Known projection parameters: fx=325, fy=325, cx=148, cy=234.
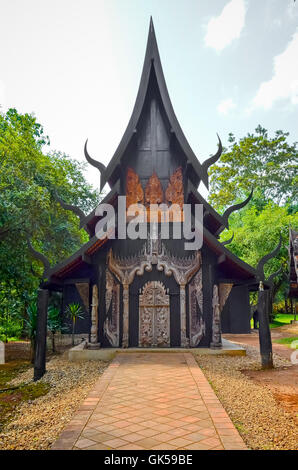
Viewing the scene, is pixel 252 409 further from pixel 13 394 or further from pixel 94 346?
pixel 94 346

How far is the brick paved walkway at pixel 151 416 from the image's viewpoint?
3039 millimetres

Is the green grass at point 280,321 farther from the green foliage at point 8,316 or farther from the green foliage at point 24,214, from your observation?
the green foliage at point 8,316

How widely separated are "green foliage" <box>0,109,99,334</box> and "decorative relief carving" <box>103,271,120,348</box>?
3373mm

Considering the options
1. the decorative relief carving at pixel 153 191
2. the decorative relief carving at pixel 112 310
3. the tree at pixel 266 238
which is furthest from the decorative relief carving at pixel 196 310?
the tree at pixel 266 238

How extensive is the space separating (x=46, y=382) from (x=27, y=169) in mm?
7997

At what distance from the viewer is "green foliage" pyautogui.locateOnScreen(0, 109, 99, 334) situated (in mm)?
10141

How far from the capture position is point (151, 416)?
12.4 feet

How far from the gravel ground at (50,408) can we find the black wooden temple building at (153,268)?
1694 mm

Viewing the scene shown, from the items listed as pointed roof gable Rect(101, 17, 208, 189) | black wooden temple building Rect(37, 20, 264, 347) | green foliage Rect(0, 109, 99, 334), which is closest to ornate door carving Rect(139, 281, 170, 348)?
black wooden temple building Rect(37, 20, 264, 347)

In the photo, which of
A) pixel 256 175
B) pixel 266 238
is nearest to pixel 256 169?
pixel 256 175

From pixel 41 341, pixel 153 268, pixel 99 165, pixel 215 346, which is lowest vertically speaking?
pixel 215 346

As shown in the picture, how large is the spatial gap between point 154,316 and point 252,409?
4623mm
